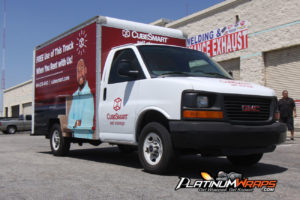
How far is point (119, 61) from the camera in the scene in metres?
6.78

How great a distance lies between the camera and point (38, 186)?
478cm

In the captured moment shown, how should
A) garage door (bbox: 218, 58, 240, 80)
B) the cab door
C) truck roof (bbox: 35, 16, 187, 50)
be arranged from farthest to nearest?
garage door (bbox: 218, 58, 240, 80), truck roof (bbox: 35, 16, 187, 50), the cab door

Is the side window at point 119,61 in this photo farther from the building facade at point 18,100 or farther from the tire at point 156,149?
the building facade at point 18,100

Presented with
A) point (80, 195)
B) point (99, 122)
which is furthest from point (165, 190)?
point (99, 122)

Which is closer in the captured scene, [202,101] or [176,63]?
[202,101]

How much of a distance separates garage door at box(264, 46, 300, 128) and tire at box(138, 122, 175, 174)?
11086mm

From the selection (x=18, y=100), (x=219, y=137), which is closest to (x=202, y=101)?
(x=219, y=137)

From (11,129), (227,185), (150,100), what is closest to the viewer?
(227,185)

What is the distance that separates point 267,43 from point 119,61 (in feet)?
36.6

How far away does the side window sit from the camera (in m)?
6.19

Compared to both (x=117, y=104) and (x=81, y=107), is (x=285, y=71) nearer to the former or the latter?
(x=81, y=107)

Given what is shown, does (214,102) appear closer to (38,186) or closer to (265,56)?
(38,186)

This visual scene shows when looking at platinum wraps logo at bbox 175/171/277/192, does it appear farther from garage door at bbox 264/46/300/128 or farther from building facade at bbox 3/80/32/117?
building facade at bbox 3/80/32/117

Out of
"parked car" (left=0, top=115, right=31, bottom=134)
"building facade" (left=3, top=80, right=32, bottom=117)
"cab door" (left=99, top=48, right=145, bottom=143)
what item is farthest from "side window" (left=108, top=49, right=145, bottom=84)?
"building facade" (left=3, top=80, right=32, bottom=117)
